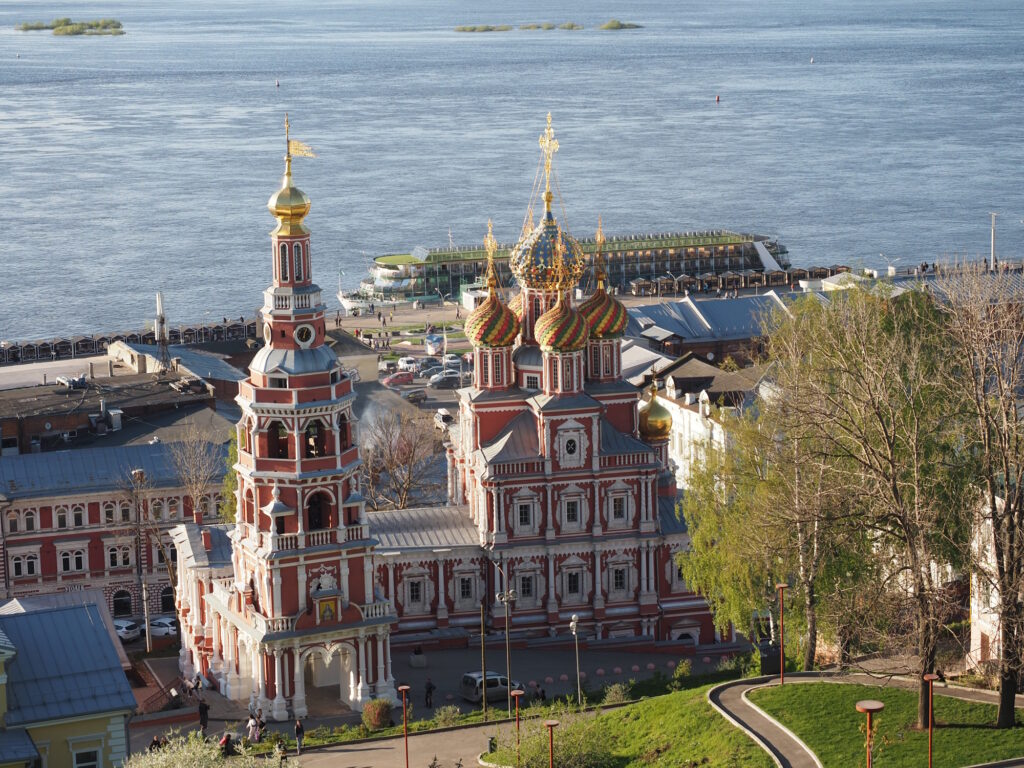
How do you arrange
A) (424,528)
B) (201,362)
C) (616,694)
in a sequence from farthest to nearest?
1. (201,362)
2. (424,528)
3. (616,694)

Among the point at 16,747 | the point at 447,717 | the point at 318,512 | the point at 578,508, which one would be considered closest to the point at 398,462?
the point at 578,508

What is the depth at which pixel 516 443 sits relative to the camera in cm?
5100

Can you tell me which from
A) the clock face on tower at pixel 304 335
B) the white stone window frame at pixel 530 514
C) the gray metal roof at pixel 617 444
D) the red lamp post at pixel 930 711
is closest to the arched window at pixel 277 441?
the clock face on tower at pixel 304 335

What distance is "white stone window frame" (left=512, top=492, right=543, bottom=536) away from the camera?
5094cm

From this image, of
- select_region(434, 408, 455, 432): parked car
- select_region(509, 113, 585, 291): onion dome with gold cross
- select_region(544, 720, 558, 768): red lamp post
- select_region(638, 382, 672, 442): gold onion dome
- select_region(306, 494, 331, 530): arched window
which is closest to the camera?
select_region(544, 720, 558, 768): red lamp post

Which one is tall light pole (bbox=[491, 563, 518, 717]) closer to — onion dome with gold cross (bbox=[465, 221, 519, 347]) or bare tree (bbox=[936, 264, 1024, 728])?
onion dome with gold cross (bbox=[465, 221, 519, 347])

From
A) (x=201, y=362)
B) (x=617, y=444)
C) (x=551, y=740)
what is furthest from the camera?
(x=201, y=362)

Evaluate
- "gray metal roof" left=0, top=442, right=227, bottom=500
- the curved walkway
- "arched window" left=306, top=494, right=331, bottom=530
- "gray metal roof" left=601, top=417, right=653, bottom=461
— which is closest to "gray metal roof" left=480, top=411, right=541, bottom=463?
"gray metal roof" left=601, top=417, right=653, bottom=461

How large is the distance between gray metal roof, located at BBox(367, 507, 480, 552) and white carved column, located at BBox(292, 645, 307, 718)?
646cm

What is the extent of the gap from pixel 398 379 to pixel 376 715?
4458cm

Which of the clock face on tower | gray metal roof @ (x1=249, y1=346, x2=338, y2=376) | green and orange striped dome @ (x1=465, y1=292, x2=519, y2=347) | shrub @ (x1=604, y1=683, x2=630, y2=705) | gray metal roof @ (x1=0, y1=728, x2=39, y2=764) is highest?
green and orange striped dome @ (x1=465, y1=292, x2=519, y2=347)

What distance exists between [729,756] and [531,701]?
30.8 feet

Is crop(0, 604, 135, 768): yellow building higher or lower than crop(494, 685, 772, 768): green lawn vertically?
higher

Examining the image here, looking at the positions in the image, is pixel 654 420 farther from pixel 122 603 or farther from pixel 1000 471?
pixel 122 603
